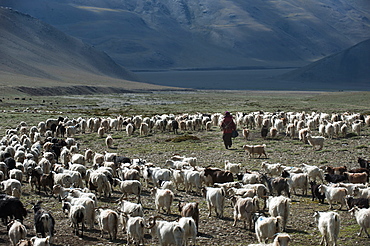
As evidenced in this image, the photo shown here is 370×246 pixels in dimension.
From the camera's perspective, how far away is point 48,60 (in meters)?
149

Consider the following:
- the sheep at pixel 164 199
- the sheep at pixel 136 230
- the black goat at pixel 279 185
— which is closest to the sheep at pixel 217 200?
the sheep at pixel 164 199

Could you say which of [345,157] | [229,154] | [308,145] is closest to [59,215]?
[229,154]

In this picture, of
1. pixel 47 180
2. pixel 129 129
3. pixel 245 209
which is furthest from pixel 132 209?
pixel 129 129

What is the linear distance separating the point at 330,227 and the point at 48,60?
14767cm

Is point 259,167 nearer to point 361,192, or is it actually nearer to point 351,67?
point 361,192

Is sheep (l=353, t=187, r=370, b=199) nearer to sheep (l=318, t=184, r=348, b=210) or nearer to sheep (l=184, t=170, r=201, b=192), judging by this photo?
sheep (l=318, t=184, r=348, b=210)

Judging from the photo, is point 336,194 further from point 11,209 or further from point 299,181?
point 11,209

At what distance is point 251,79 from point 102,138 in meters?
163

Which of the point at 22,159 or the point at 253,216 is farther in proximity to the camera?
the point at 22,159

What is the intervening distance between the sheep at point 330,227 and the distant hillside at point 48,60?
102 metres

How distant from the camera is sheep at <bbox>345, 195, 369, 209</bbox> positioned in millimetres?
12266

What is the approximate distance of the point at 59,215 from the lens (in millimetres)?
13281

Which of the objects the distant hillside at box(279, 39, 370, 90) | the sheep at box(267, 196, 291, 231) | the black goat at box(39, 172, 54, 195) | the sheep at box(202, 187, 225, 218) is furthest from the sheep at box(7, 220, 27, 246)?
the distant hillside at box(279, 39, 370, 90)

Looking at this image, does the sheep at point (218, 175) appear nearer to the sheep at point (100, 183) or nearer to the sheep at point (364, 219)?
the sheep at point (100, 183)
